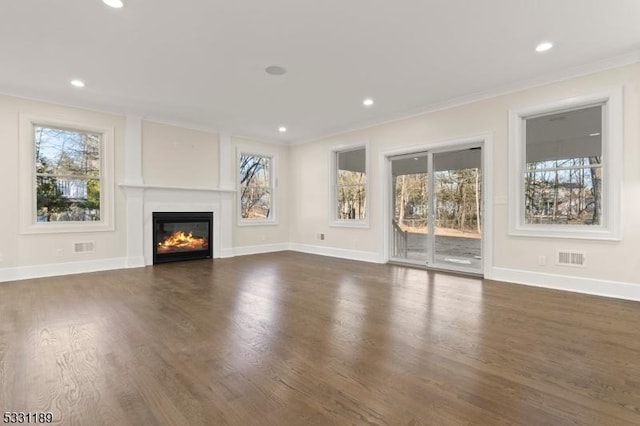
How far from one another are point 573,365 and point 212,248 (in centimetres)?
628

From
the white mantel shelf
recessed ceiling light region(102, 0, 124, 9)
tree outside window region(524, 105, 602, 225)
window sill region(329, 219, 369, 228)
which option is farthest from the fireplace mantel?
tree outside window region(524, 105, 602, 225)

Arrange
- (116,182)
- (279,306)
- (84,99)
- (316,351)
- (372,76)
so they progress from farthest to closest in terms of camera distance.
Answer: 1. (116,182)
2. (84,99)
3. (372,76)
4. (279,306)
5. (316,351)

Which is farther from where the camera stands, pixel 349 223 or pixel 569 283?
pixel 349 223

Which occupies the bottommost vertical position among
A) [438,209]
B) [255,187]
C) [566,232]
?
[566,232]

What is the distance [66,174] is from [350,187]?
5270 mm

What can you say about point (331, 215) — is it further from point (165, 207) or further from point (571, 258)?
point (571, 258)

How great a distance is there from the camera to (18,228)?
4730 millimetres

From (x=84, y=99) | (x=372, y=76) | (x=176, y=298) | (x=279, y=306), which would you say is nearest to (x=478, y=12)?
(x=372, y=76)

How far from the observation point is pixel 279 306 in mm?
3436

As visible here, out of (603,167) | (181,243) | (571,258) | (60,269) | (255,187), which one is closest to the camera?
(603,167)

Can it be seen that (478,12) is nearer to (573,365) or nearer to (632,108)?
(632,108)

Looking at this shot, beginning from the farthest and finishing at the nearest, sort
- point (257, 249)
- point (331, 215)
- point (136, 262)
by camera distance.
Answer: point (257, 249), point (331, 215), point (136, 262)

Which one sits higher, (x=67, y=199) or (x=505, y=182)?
(x=505, y=182)

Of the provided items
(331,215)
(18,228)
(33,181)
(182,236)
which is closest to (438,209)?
(331,215)
